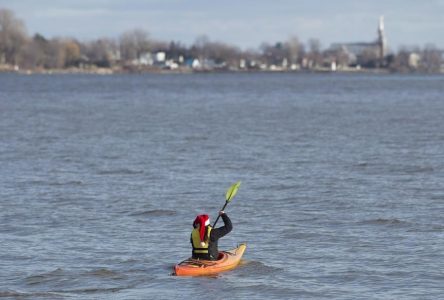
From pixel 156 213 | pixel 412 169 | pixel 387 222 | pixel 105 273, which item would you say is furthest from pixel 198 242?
pixel 412 169

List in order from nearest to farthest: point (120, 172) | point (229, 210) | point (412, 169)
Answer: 1. point (229, 210)
2. point (120, 172)
3. point (412, 169)

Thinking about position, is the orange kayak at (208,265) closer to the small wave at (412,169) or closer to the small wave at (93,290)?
the small wave at (93,290)

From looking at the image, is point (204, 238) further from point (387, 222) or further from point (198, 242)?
point (387, 222)

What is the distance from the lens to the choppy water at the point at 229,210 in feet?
66.3

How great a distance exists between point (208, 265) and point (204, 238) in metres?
0.53

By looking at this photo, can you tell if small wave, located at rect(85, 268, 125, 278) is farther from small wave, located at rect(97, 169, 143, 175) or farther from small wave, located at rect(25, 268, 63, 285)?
small wave, located at rect(97, 169, 143, 175)

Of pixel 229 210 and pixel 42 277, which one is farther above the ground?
pixel 42 277

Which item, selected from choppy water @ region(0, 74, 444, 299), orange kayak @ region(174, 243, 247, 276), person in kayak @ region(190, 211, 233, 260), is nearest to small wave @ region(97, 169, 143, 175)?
choppy water @ region(0, 74, 444, 299)

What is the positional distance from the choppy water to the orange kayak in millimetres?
196

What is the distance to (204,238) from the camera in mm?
20375

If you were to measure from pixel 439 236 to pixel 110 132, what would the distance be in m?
33.5

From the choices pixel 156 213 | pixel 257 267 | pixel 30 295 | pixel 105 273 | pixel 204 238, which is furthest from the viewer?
pixel 156 213

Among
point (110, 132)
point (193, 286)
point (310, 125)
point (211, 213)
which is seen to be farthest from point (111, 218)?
point (310, 125)

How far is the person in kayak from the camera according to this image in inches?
802
